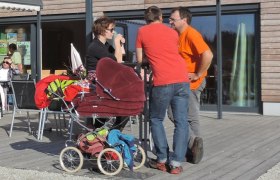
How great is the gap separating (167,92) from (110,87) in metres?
0.64

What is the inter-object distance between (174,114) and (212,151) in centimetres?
159

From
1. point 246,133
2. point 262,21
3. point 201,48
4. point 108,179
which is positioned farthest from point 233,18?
point 108,179

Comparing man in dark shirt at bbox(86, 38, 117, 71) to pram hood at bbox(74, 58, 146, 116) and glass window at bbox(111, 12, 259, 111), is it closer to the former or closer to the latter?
pram hood at bbox(74, 58, 146, 116)

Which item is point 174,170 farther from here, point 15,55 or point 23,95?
point 15,55

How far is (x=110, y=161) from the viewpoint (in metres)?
5.96

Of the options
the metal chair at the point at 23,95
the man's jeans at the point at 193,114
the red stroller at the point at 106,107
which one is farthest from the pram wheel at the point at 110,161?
the metal chair at the point at 23,95

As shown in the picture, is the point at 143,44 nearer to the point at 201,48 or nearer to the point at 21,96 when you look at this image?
the point at 201,48

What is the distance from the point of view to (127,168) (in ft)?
20.6

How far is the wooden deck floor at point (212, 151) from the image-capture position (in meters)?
6.11

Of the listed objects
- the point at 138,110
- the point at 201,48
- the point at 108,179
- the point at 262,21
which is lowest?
the point at 108,179

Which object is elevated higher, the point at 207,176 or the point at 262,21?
the point at 262,21

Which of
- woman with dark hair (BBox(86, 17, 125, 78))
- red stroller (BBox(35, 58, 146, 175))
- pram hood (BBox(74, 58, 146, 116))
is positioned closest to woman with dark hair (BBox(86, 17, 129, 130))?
woman with dark hair (BBox(86, 17, 125, 78))

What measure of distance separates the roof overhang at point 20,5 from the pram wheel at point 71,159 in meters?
4.99

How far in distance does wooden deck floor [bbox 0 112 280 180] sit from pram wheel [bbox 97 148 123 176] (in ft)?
0.31
